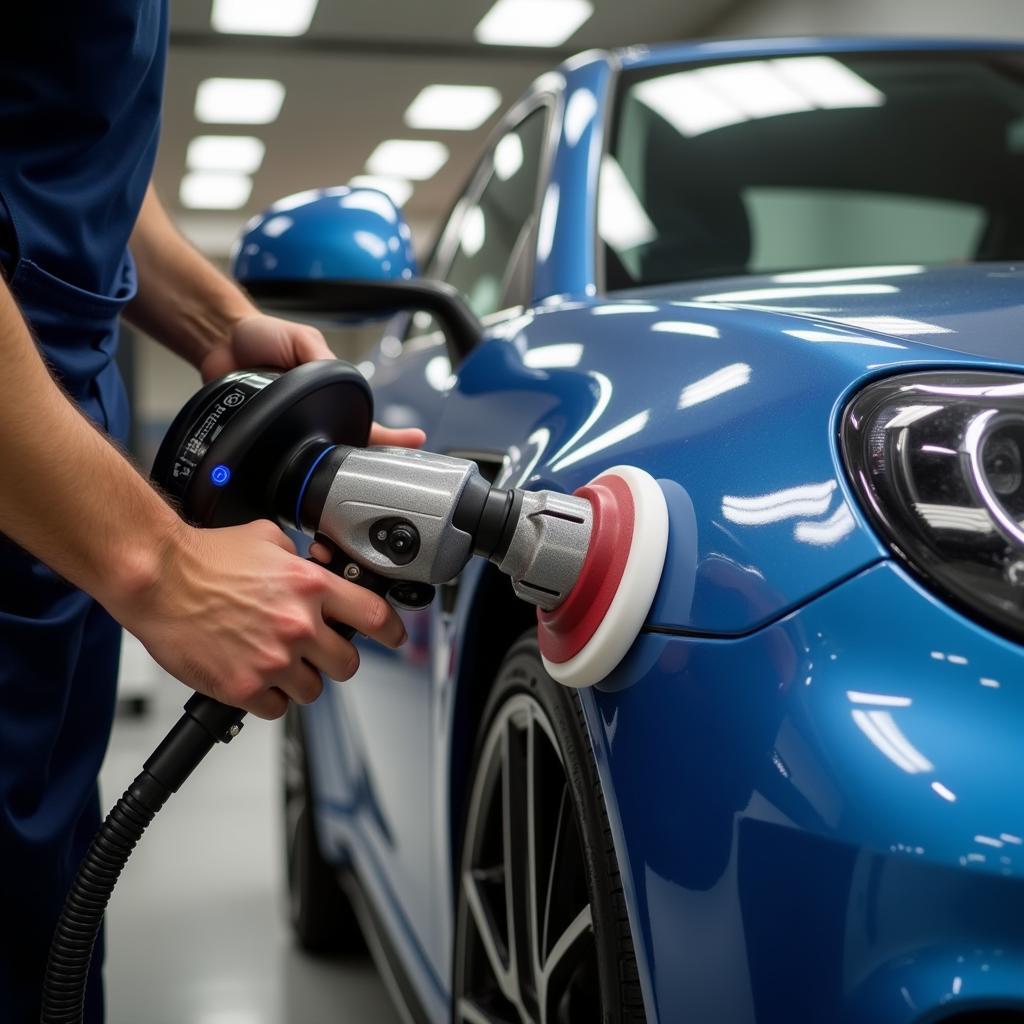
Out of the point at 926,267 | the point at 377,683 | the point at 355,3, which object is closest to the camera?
the point at 926,267

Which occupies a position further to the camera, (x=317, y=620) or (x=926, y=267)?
(x=926, y=267)

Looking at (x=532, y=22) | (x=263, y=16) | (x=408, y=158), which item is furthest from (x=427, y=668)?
(x=408, y=158)

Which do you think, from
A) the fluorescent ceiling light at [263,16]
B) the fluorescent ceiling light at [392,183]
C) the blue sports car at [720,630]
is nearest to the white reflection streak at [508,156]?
the blue sports car at [720,630]

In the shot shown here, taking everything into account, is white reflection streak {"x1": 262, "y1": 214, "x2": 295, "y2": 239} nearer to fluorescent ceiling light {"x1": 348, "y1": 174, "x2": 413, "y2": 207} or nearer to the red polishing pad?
the red polishing pad

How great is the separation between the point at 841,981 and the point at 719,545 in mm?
276

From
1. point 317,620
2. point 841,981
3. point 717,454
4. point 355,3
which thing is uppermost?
point 355,3

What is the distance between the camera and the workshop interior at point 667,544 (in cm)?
76

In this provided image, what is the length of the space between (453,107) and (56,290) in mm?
11168

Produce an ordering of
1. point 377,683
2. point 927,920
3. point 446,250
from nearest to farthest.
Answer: point 927,920 < point 377,683 < point 446,250

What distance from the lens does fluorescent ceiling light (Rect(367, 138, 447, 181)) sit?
13375 millimetres

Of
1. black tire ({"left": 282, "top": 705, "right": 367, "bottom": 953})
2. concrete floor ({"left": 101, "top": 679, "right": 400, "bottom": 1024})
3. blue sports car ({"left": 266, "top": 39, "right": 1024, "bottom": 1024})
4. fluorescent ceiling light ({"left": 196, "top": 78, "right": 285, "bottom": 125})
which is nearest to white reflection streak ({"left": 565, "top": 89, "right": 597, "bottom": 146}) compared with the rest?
blue sports car ({"left": 266, "top": 39, "right": 1024, "bottom": 1024})

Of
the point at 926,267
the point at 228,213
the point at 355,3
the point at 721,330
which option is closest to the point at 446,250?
the point at 926,267

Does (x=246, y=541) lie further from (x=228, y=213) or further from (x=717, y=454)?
(x=228, y=213)

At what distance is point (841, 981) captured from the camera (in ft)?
2.44
